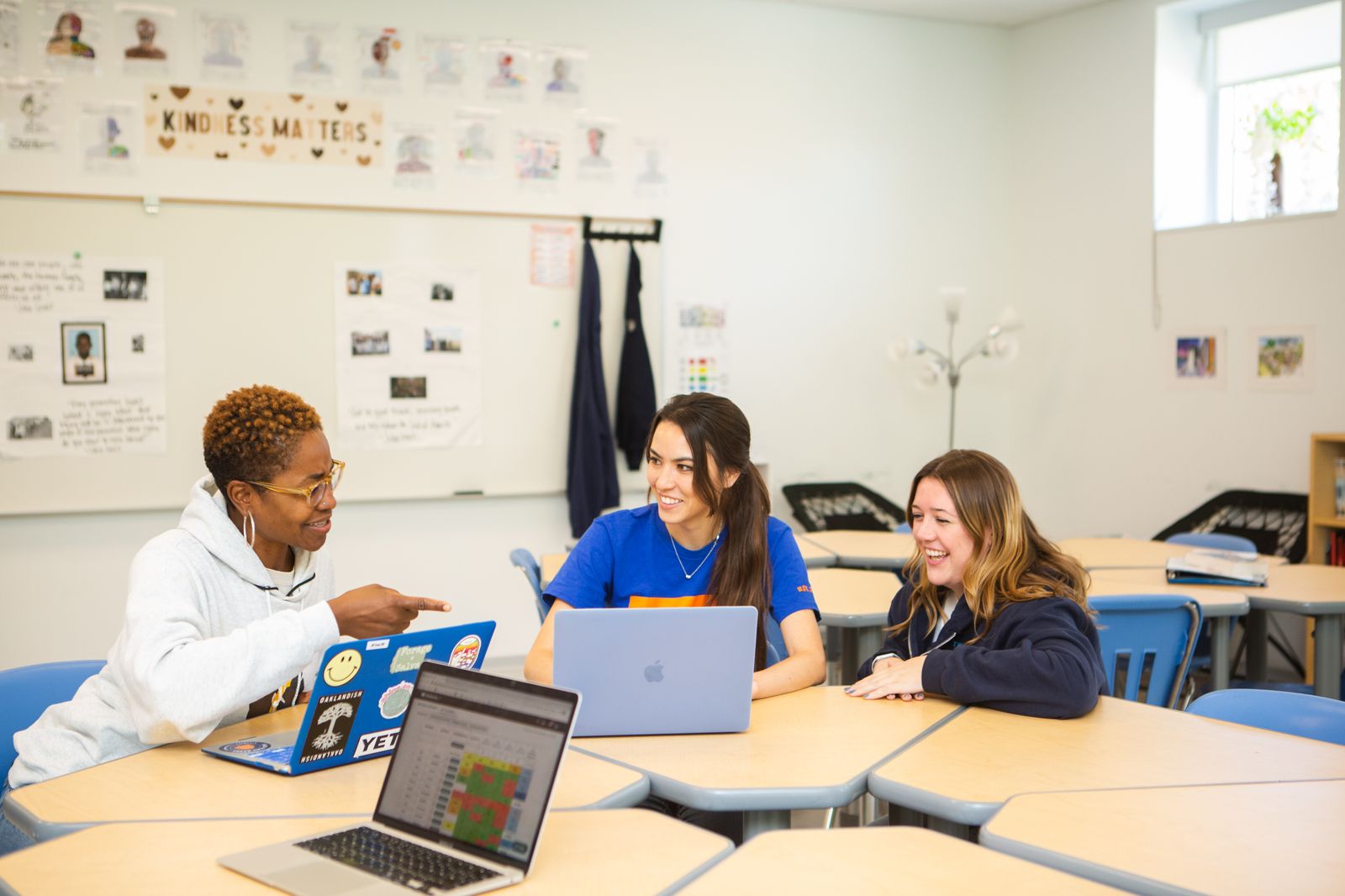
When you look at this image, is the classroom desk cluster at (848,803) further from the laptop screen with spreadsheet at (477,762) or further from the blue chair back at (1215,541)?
the blue chair back at (1215,541)

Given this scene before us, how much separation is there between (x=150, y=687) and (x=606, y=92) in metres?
4.33

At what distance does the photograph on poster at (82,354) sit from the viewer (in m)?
4.68

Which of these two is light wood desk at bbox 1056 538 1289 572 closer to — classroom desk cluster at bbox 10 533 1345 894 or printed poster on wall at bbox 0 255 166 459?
classroom desk cluster at bbox 10 533 1345 894

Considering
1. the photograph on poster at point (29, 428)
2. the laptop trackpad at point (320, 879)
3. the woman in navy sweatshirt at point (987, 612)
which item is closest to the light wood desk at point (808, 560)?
the woman in navy sweatshirt at point (987, 612)

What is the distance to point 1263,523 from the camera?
5148mm

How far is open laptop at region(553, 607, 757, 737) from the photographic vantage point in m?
1.89

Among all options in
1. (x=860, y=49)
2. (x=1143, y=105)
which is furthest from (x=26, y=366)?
(x=1143, y=105)

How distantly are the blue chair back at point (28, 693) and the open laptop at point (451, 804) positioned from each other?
94cm

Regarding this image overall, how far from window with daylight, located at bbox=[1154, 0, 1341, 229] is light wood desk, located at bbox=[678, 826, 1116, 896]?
4.76m

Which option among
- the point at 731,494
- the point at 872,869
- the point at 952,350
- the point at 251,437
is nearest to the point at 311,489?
the point at 251,437

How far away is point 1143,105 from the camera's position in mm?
5805

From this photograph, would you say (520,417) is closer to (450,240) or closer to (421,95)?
(450,240)

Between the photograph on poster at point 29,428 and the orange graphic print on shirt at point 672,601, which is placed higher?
the photograph on poster at point 29,428

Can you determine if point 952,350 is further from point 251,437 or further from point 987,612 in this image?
point 251,437
